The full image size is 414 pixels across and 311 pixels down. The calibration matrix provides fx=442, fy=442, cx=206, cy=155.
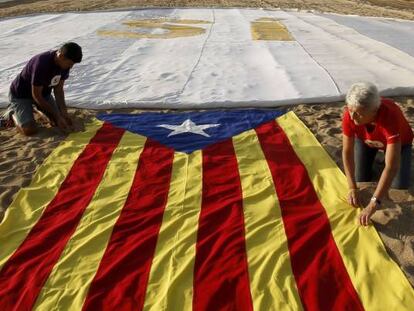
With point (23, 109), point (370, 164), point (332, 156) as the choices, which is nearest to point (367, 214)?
point (370, 164)

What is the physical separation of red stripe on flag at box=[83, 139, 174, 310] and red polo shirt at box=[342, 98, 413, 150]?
1354 millimetres

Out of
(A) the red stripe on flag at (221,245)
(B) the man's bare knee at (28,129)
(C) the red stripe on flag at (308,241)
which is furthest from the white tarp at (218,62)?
(A) the red stripe on flag at (221,245)

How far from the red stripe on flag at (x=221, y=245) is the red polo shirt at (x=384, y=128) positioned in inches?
35.2

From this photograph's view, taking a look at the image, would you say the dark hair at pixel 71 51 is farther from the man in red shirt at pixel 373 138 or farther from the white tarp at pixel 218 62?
the man in red shirt at pixel 373 138

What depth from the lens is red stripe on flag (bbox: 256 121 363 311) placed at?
2.23 m

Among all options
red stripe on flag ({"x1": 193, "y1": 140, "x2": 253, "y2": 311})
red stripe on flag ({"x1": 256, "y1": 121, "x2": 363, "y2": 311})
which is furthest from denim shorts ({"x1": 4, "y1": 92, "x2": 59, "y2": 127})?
red stripe on flag ({"x1": 256, "y1": 121, "x2": 363, "y2": 311})

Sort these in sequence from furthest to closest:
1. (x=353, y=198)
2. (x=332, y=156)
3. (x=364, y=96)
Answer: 1. (x=332, y=156)
2. (x=353, y=198)
3. (x=364, y=96)

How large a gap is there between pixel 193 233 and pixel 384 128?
1.34 metres

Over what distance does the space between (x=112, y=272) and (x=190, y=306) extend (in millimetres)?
510

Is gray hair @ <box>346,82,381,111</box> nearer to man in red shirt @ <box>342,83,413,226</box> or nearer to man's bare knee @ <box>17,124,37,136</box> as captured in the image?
man in red shirt @ <box>342,83,413,226</box>

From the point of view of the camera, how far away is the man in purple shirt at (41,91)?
4.03 meters

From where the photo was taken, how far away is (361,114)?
256 centimetres

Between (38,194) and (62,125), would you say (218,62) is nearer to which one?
(62,125)

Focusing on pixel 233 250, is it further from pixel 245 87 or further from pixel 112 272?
pixel 245 87
